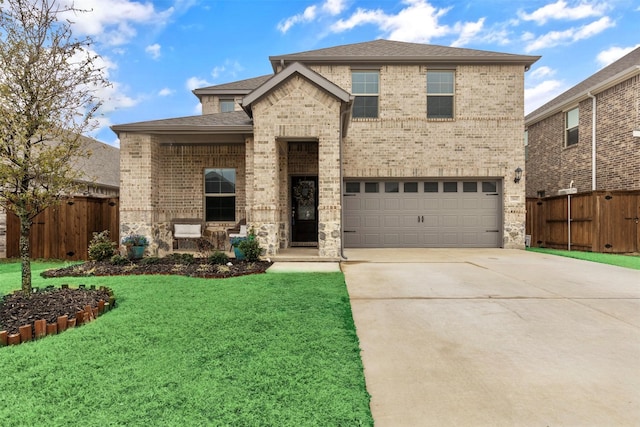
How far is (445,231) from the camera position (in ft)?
37.9

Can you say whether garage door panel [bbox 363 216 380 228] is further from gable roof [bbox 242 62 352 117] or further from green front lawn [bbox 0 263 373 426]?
green front lawn [bbox 0 263 373 426]

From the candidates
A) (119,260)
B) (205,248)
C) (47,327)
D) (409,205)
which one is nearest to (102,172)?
(119,260)

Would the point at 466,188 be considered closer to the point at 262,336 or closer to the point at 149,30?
the point at 262,336

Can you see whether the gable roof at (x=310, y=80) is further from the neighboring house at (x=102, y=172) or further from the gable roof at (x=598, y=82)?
the gable roof at (x=598, y=82)

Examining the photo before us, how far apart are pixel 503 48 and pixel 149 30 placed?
1561 centimetres

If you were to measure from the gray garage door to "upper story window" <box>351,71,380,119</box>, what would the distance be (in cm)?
252

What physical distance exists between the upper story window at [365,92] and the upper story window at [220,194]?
5.02m

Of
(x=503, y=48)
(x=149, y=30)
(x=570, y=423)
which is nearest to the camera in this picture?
(x=570, y=423)

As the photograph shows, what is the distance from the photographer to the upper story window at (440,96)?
11719 millimetres

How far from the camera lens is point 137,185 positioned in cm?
945

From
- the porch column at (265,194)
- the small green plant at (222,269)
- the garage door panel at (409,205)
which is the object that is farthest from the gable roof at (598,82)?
the small green plant at (222,269)

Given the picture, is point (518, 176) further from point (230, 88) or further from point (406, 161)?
point (230, 88)

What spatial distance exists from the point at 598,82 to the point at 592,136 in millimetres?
2239

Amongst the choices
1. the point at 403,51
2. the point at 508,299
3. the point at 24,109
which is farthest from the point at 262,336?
the point at 403,51
